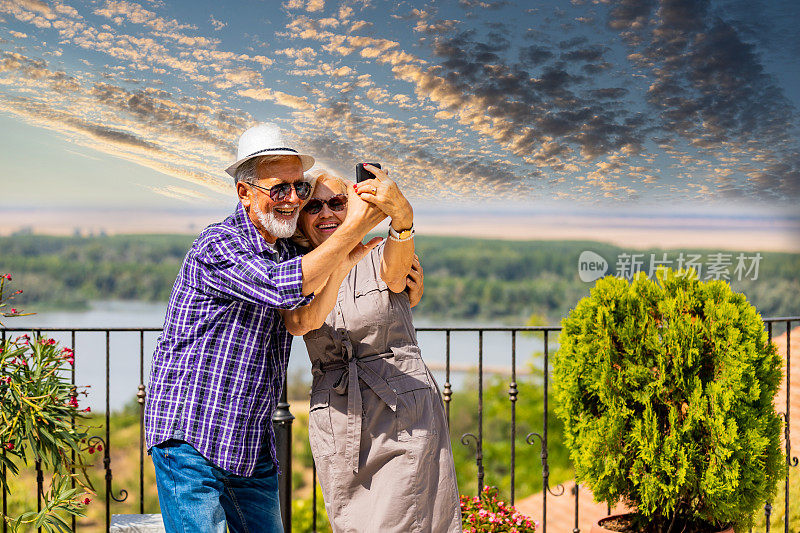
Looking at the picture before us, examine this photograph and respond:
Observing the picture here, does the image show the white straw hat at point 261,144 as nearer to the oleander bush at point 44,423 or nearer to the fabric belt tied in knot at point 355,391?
the fabric belt tied in knot at point 355,391

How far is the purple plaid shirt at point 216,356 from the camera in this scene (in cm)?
131

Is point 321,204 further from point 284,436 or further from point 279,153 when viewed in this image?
point 284,436

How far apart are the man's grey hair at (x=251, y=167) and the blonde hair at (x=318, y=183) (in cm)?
18

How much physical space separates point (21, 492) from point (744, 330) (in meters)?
9.18

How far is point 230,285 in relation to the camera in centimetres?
129

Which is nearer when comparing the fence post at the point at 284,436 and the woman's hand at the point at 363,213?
the woman's hand at the point at 363,213

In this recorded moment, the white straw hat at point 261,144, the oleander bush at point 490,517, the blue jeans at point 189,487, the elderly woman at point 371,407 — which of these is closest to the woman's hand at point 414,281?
the elderly woman at point 371,407

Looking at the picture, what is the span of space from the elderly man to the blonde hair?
0.52 ft

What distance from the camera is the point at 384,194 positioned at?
1385 millimetres

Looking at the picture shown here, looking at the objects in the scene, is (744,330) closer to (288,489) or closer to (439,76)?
(288,489)

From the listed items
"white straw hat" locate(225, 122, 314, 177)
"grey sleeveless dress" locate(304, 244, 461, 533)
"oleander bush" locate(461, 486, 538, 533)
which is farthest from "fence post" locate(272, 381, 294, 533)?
"white straw hat" locate(225, 122, 314, 177)

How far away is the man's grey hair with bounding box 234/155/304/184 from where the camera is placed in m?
1.42

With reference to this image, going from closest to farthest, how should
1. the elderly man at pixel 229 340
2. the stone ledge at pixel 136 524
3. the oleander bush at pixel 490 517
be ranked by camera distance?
1. the elderly man at pixel 229 340
2. the stone ledge at pixel 136 524
3. the oleander bush at pixel 490 517

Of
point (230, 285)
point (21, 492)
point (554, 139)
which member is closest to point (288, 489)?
point (230, 285)
